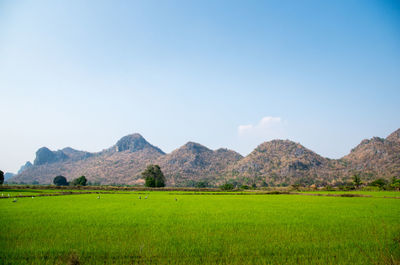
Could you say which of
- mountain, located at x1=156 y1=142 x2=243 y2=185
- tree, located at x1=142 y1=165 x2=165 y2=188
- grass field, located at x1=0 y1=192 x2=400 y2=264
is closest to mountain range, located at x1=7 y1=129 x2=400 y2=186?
mountain, located at x1=156 y1=142 x2=243 y2=185

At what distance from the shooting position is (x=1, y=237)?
9.86 m

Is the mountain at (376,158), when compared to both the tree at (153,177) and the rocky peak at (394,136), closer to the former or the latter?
the rocky peak at (394,136)

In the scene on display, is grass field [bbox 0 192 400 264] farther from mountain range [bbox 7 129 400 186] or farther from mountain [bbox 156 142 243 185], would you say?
mountain [bbox 156 142 243 185]

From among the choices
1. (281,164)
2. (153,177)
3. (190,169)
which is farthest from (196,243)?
(190,169)

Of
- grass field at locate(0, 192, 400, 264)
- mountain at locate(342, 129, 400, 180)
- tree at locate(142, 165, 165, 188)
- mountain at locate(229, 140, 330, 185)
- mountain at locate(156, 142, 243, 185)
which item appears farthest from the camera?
mountain at locate(156, 142, 243, 185)

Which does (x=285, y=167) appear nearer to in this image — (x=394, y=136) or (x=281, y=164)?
(x=281, y=164)

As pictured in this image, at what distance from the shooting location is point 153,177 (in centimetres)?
9444

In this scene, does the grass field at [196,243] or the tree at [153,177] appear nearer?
the grass field at [196,243]

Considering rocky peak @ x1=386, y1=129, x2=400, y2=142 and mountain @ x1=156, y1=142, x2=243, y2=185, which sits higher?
rocky peak @ x1=386, y1=129, x2=400, y2=142

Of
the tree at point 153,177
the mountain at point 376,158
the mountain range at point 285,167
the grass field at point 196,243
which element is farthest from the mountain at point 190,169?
the grass field at point 196,243

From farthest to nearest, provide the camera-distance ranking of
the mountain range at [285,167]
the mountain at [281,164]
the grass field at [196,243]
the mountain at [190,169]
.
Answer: the mountain at [190,169] < the mountain at [281,164] < the mountain range at [285,167] < the grass field at [196,243]

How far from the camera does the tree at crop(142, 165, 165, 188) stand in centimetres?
9094

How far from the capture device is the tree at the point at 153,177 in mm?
90938

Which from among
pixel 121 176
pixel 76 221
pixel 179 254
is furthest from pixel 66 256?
pixel 121 176
